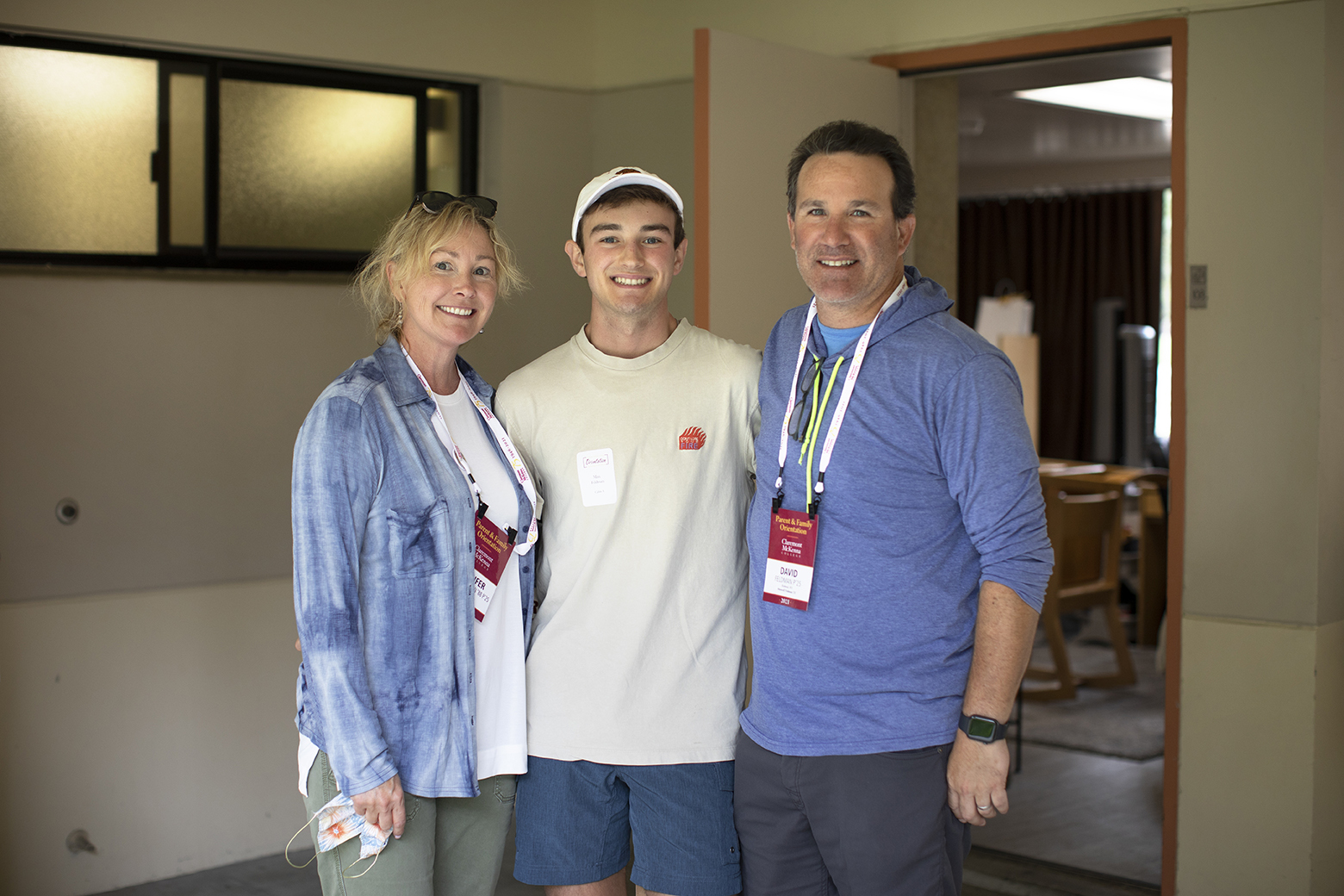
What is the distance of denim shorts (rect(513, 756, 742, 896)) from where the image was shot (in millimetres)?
2066

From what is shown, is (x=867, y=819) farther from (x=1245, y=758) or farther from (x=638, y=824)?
(x=1245, y=758)

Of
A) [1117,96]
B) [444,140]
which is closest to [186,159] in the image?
[444,140]

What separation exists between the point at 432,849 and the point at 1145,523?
18.5ft

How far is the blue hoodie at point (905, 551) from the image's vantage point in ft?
5.93

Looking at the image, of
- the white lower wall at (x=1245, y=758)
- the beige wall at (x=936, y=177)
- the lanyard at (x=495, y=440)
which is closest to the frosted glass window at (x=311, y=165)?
the beige wall at (x=936, y=177)

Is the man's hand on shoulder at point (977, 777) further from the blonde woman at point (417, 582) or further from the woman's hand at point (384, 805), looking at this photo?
the woman's hand at point (384, 805)

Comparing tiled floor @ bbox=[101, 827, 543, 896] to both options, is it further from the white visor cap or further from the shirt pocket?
the white visor cap

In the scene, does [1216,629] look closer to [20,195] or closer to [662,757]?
[662,757]

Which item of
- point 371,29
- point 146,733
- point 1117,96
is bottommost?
point 146,733

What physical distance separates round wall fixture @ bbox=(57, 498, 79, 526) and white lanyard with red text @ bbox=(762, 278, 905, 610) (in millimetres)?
2361

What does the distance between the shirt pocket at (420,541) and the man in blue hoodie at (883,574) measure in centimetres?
50

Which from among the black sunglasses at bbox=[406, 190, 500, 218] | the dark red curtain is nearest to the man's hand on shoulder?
the black sunglasses at bbox=[406, 190, 500, 218]

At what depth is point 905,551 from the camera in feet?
6.08

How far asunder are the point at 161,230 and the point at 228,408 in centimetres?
55
